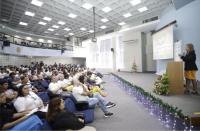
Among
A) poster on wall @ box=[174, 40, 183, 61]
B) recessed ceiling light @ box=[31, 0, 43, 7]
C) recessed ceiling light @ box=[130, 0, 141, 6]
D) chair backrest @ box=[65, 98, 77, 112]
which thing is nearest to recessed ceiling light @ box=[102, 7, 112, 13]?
recessed ceiling light @ box=[130, 0, 141, 6]

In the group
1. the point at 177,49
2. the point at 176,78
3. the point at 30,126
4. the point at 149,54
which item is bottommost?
the point at 30,126

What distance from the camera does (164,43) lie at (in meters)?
10.7

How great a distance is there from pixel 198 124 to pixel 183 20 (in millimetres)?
6641

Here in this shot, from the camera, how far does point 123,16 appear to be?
15.4 meters

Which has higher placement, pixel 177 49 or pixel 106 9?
pixel 106 9

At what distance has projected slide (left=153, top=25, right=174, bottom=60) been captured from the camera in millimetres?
9755

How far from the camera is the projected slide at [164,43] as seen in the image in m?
9.75

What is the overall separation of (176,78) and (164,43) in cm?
536

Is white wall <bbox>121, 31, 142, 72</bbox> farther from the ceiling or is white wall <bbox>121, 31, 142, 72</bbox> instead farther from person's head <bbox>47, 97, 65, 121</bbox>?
person's head <bbox>47, 97, 65, 121</bbox>

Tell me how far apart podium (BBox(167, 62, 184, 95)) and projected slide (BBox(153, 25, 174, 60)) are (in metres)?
3.99

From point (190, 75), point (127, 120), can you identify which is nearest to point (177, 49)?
point (190, 75)

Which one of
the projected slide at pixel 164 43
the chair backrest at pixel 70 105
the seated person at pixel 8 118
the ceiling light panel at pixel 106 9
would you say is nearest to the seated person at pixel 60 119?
the seated person at pixel 8 118

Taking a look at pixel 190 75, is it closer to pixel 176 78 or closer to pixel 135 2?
pixel 176 78

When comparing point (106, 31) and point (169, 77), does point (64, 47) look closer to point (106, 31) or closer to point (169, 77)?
point (106, 31)
